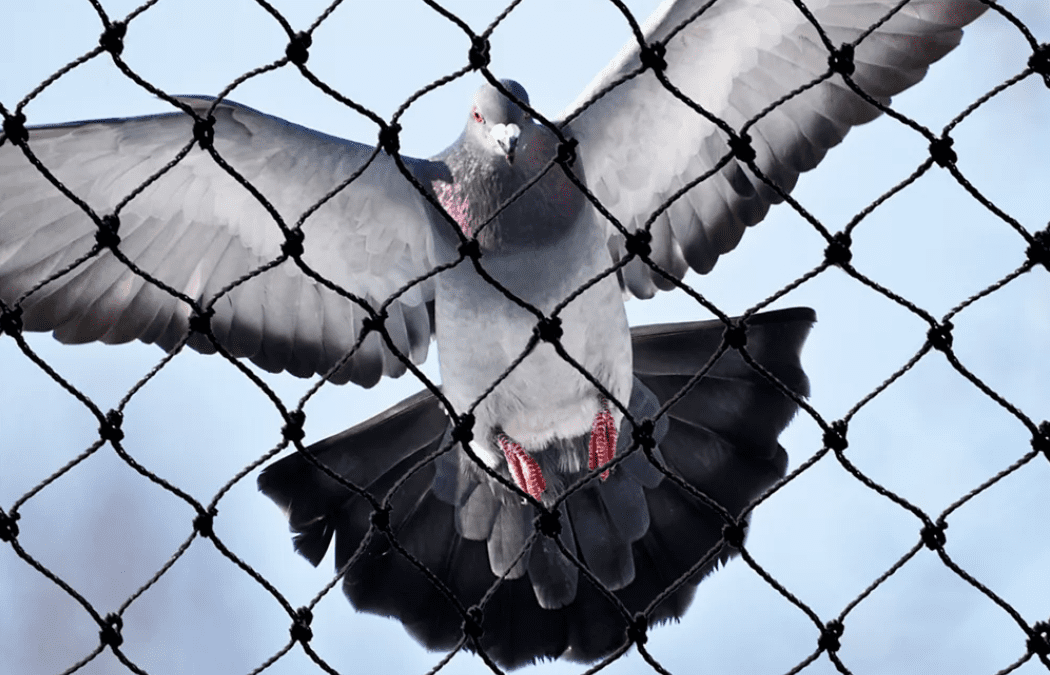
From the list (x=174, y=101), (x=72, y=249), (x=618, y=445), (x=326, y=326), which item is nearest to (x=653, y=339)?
(x=618, y=445)

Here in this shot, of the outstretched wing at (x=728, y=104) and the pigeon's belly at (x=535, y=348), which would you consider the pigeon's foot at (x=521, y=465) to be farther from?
the outstretched wing at (x=728, y=104)

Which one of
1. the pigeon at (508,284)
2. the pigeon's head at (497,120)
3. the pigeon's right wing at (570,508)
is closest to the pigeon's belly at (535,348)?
the pigeon at (508,284)

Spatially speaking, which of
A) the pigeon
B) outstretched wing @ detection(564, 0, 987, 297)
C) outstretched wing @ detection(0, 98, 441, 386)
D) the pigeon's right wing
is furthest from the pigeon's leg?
outstretched wing @ detection(0, 98, 441, 386)

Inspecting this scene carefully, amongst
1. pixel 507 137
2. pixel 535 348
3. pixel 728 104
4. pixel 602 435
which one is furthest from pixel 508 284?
pixel 728 104

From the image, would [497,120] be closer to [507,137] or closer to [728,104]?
[507,137]

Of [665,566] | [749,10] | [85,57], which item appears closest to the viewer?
[85,57]

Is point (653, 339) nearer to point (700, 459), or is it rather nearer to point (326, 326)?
point (700, 459)
